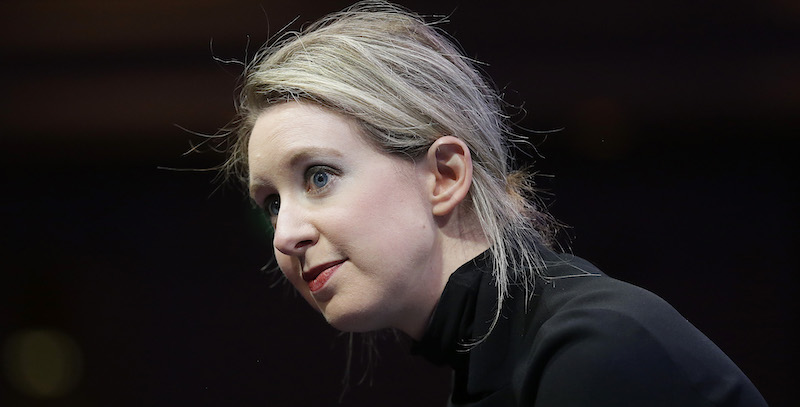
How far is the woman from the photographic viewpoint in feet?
3.75

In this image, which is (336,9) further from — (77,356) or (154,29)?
(77,356)

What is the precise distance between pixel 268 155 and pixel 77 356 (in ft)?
3.26

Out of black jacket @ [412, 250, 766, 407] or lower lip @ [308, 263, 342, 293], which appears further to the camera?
lower lip @ [308, 263, 342, 293]

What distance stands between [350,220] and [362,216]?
0.02 m

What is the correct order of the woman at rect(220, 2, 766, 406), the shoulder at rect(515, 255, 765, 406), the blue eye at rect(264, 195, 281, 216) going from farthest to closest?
the blue eye at rect(264, 195, 281, 216) → the woman at rect(220, 2, 766, 406) → the shoulder at rect(515, 255, 765, 406)

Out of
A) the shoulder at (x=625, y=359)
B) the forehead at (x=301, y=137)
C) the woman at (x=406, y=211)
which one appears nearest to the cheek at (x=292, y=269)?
the woman at (x=406, y=211)

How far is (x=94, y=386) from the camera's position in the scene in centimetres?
193

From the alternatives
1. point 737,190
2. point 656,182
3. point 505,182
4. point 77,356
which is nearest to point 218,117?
point 77,356

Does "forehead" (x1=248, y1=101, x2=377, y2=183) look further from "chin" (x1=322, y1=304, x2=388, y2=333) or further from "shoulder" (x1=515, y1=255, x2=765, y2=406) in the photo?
"shoulder" (x1=515, y1=255, x2=765, y2=406)

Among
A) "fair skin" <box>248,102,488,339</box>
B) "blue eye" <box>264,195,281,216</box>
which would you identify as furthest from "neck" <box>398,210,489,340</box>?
"blue eye" <box>264,195,281,216</box>

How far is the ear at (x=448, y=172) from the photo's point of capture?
1.19 metres

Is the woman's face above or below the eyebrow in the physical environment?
below

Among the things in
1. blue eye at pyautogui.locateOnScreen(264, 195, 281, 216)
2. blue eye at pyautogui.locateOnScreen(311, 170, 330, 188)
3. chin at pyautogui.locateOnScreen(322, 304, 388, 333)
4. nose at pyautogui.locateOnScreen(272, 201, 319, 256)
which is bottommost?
chin at pyautogui.locateOnScreen(322, 304, 388, 333)

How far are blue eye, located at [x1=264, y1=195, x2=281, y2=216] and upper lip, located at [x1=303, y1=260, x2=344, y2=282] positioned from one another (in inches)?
4.7
